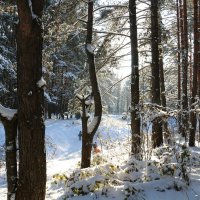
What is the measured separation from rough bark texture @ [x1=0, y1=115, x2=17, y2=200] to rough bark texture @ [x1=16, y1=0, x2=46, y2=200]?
0.82 ft

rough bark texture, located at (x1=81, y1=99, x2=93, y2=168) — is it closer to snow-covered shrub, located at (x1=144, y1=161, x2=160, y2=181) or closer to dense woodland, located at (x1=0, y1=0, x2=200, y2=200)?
dense woodland, located at (x1=0, y1=0, x2=200, y2=200)

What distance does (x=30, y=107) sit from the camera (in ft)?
15.8

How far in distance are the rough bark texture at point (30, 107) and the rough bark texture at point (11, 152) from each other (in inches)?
9.8

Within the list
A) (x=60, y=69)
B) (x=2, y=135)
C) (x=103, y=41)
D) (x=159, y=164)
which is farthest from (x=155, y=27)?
(x=60, y=69)

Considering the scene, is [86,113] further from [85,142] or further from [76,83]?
[76,83]

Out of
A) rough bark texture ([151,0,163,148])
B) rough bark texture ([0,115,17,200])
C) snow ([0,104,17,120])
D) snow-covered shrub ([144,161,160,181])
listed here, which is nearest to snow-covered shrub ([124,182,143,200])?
snow-covered shrub ([144,161,160,181])

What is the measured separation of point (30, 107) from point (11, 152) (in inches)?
34.8

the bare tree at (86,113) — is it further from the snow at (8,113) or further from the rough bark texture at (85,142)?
the snow at (8,113)

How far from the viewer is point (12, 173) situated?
5.21m

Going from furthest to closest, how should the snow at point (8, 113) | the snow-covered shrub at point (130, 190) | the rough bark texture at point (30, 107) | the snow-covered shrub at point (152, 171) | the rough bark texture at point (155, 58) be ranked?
the rough bark texture at point (155, 58)
the snow-covered shrub at point (152, 171)
the snow-covered shrub at point (130, 190)
the snow at point (8, 113)
the rough bark texture at point (30, 107)

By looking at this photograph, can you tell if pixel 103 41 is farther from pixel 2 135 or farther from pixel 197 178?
pixel 2 135

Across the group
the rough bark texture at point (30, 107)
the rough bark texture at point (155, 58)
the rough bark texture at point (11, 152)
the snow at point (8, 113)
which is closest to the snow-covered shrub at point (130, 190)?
the rough bark texture at point (30, 107)

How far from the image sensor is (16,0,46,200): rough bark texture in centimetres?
479

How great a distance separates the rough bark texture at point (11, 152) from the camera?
5109 millimetres
